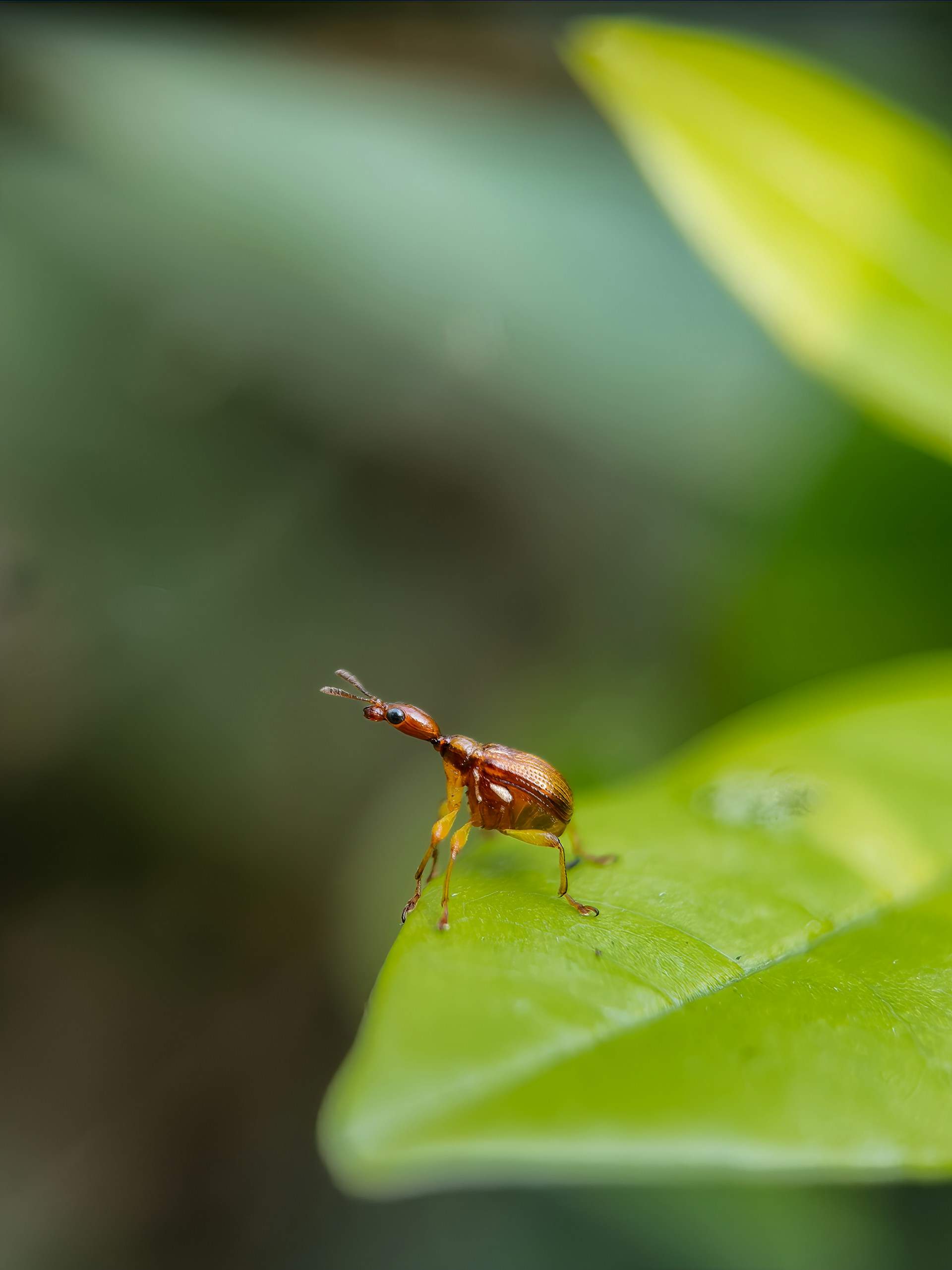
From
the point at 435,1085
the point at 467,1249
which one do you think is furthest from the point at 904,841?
the point at 467,1249

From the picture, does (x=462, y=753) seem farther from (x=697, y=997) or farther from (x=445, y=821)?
(x=697, y=997)

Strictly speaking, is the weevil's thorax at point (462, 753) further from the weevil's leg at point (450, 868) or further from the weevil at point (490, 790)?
the weevil's leg at point (450, 868)

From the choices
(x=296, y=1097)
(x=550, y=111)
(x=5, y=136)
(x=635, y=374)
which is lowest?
(x=296, y=1097)

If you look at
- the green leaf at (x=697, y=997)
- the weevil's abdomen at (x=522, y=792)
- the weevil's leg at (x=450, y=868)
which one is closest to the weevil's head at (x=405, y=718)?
the weevil's abdomen at (x=522, y=792)

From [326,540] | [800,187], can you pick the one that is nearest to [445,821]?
[800,187]

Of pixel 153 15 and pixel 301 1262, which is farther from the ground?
pixel 153 15

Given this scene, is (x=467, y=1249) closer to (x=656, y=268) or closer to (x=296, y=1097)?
(x=296, y=1097)

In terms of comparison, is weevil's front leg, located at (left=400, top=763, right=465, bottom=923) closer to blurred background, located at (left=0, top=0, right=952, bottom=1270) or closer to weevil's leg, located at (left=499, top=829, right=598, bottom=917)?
weevil's leg, located at (left=499, top=829, right=598, bottom=917)
